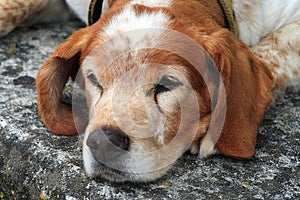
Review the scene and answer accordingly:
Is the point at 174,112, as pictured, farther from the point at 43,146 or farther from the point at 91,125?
the point at 43,146

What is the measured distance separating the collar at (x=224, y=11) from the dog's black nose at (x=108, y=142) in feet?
4.01

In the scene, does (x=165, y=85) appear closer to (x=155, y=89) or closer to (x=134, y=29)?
(x=155, y=89)

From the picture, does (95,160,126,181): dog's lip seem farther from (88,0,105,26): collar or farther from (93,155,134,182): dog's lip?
(88,0,105,26): collar

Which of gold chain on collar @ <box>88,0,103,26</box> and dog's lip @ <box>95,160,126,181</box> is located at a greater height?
gold chain on collar @ <box>88,0,103,26</box>

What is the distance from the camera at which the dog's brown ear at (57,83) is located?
3.31 meters

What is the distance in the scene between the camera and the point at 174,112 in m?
3.02

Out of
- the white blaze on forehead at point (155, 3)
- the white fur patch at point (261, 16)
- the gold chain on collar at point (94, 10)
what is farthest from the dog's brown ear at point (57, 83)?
the white fur patch at point (261, 16)

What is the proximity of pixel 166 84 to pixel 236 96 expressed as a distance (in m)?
0.36

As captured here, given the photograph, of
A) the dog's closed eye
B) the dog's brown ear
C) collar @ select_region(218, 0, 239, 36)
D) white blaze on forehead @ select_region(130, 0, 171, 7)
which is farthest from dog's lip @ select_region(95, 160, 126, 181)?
collar @ select_region(218, 0, 239, 36)

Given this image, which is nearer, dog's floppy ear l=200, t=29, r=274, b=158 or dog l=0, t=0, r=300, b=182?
dog l=0, t=0, r=300, b=182

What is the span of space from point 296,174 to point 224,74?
23.2 inches

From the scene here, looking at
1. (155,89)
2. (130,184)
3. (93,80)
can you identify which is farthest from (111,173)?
(93,80)

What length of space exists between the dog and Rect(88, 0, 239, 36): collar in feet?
0.43

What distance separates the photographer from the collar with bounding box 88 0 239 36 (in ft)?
11.8
